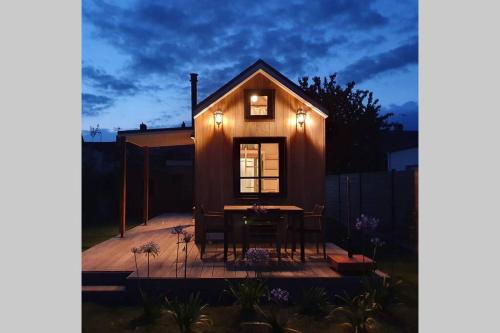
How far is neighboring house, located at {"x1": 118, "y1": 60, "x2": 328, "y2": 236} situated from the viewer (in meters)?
7.79

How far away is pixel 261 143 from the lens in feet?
25.6

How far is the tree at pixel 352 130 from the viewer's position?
17.1m

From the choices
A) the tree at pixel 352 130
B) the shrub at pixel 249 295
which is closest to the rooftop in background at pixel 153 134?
the shrub at pixel 249 295

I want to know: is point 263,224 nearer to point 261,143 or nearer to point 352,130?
point 261,143

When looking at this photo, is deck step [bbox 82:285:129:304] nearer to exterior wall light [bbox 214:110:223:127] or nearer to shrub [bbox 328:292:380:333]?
shrub [bbox 328:292:380:333]

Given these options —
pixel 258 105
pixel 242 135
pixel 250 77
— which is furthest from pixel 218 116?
pixel 250 77

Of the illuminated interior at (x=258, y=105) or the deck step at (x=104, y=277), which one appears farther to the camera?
the illuminated interior at (x=258, y=105)

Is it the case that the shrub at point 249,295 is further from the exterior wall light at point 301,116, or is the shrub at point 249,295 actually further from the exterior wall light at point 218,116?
the exterior wall light at point 301,116

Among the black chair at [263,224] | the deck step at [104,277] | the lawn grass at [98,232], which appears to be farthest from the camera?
the lawn grass at [98,232]

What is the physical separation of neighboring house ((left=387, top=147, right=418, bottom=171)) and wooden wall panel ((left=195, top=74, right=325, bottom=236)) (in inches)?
495

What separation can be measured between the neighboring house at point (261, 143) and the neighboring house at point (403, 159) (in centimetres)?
1254

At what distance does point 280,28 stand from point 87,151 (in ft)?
120

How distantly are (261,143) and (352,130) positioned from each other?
34.2ft

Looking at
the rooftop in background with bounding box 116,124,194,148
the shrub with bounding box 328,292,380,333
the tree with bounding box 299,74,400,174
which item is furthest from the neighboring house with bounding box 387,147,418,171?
the shrub with bounding box 328,292,380,333
